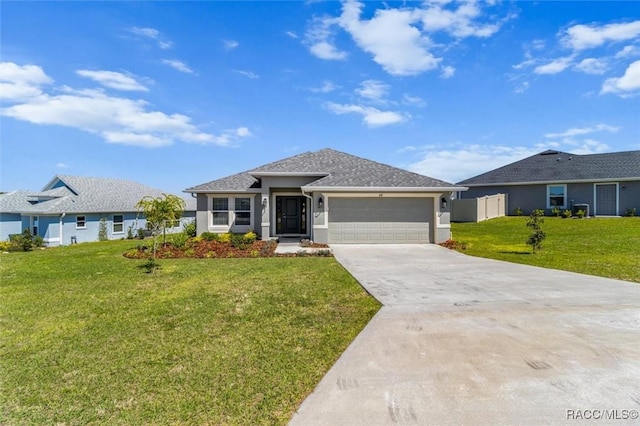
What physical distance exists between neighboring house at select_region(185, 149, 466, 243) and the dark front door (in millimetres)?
55

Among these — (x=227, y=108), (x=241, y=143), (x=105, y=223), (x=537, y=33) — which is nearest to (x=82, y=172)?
(x=105, y=223)

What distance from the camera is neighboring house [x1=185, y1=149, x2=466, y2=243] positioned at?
1555 centimetres

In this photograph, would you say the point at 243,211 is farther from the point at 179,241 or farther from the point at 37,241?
the point at 37,241

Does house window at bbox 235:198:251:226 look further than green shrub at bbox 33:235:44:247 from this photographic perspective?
No

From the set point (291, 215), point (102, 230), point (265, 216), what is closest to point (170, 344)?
point (265, 216)

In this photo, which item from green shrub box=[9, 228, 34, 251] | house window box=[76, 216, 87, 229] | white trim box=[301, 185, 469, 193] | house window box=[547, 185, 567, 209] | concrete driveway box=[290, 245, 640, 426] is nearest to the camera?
concrete driveway box=[290, 245, 640, 426]

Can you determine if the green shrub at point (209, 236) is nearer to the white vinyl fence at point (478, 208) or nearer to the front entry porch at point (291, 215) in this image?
the front entry porch at point (291, 215)

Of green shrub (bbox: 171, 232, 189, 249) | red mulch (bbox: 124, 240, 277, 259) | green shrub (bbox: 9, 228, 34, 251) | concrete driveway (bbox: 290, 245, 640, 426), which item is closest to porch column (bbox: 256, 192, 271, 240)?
red mulch (bbox: 124, 240, 277, 259)

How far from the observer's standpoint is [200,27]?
519 inches

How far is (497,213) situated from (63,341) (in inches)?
1056

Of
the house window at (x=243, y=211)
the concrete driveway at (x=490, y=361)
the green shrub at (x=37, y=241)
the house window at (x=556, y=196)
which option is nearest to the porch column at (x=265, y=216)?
the house window at (x=243, y=211)

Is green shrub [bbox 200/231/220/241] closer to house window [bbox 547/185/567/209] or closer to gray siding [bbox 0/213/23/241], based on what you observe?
gray siding [bbox 0/213/23/241]

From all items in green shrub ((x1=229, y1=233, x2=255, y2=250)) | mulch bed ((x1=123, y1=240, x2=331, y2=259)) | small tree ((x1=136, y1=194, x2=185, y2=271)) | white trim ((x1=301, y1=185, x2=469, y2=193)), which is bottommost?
mulch bed ((x1=123, y1=240, x2=331, y2=259))

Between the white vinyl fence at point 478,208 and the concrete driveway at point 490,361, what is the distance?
16620 millimetres
